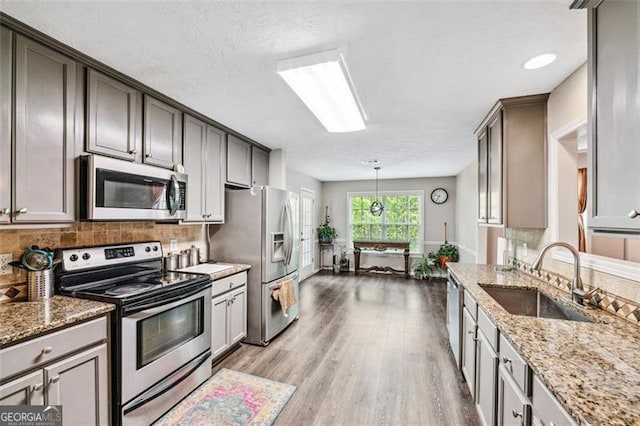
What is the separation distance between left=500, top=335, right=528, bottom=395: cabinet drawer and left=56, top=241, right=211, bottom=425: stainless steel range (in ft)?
6.77

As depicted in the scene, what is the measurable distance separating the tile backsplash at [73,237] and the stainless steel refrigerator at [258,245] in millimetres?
488

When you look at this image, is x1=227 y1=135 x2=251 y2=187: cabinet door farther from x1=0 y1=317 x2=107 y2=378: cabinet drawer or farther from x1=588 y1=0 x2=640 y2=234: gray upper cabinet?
x1=588 y1=0 x2=640 y2=234: gray upper cabinet

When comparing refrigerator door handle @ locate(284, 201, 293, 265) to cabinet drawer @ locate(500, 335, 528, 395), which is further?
refrigerator door handle @ locate(284, 201, 293, 265)

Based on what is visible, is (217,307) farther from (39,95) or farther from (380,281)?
(380,281)

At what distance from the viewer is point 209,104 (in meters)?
2.51

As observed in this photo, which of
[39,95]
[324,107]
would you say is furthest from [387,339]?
[39,95]

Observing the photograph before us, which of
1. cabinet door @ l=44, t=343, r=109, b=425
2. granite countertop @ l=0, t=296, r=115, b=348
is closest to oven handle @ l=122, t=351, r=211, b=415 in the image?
cabinet door @ l=44, t=343, r=109, b=425

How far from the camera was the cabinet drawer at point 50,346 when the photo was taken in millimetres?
1247

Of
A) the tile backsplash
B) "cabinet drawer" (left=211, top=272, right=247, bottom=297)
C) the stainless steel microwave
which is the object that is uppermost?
the stainless steel microwave

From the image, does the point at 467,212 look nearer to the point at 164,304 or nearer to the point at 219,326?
the point at 219,326

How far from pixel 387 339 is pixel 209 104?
3.07 metres

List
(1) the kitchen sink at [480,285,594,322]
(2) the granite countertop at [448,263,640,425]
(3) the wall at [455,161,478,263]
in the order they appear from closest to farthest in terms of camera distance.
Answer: (2) the granite countertop at [448,263,640,425]
(1) the kitchen sink at [480,285,594,322]
(3) the wall at [455,161,478,263]

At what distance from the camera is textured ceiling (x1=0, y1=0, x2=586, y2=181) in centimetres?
136

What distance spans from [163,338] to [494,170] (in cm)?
300
